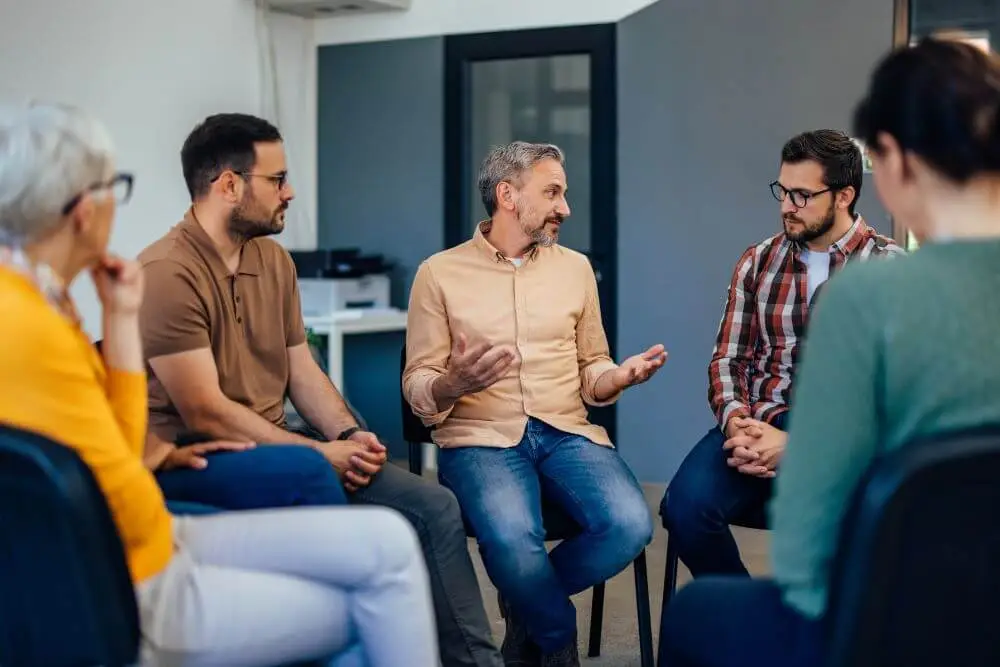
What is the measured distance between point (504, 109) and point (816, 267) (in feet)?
10.4

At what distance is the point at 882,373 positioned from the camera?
142cm

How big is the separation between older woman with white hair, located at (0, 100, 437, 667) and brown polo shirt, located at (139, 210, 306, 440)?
0.66m

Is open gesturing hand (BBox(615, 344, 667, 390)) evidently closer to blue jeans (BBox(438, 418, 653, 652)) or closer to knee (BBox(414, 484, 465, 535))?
blue jeans (BBox(438, 418, 653, 652))

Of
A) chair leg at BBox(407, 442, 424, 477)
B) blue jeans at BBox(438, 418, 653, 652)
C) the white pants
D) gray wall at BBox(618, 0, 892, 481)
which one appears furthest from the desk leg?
the white pants

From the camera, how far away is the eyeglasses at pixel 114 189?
169 cm

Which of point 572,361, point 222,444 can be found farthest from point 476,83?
point 222,444

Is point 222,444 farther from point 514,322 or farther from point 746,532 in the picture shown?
point 746,532

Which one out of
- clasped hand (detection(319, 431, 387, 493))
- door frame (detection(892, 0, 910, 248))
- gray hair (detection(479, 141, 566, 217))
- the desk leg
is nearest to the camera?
clasped hand (detection(319, 431, 387, 493))

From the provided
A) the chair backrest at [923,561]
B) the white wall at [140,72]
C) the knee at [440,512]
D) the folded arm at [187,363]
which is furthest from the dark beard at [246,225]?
the white wall at [140,72]

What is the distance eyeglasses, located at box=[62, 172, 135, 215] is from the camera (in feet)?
5.55

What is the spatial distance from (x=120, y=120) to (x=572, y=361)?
3026 mm

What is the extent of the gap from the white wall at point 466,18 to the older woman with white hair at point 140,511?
4.02 meters

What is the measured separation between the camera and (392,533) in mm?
1809

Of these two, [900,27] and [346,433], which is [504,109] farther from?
[346,433]
